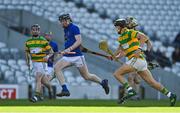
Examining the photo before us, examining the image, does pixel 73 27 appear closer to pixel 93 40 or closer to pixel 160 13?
pixel 93 40

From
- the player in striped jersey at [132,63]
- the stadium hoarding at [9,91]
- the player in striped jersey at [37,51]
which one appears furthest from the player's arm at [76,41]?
the stadium hoarding at [9,91]

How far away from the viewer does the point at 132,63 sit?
51.2ft

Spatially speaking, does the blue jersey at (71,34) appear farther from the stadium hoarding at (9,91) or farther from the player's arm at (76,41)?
the stadium hoarding at (9,91)

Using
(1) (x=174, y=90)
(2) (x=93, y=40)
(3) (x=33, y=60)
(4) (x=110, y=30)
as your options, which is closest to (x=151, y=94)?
(1) (x=174, y=90)

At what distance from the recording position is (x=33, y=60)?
1902cm

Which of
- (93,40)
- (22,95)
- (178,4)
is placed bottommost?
(22,95)

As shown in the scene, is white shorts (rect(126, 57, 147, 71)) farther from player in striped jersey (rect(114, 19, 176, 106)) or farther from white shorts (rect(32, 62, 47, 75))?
white shorts (rect(32, 62, 47, 75))

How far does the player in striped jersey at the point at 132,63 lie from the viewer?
1555 centimetres

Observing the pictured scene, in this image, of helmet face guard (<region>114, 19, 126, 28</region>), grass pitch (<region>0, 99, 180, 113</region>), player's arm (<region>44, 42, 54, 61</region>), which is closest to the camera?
grass pitch (<region>0, 99, 180, 113</region>)

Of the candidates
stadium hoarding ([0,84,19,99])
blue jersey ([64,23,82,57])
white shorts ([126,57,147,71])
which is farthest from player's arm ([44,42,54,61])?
stadium hoarding ([0,84,19,99])

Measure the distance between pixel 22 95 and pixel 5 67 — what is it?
1.59 metres

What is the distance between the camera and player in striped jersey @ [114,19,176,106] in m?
15.6
